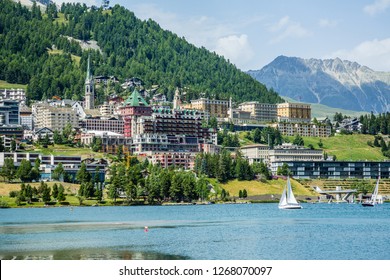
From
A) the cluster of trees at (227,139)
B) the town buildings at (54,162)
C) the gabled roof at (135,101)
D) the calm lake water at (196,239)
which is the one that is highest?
the gabled roof at (135,101)

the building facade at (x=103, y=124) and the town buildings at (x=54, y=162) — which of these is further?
the building facade at (x=103, y=124)

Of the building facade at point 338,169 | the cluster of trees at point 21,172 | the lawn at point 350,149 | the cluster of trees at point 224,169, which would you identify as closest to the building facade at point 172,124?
the lawn at point 350,149

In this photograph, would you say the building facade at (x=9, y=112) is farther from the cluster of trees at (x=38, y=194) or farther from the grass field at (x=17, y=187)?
the cluster of trees at (x=38, y=194)

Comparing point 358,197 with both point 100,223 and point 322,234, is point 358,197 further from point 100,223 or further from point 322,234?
→ point 322,234

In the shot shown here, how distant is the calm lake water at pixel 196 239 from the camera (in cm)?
4425

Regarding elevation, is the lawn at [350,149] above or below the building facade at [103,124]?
below

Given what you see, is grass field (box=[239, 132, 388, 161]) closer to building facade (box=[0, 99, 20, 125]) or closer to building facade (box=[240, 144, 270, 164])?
building facade (box=[240, 144, 270, 164])

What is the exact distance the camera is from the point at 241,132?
199 m

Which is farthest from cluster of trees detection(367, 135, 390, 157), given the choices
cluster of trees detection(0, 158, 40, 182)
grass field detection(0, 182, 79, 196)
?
cluster of trees detection(0, 158, 40, 182)

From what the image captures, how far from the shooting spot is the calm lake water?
44250 mm

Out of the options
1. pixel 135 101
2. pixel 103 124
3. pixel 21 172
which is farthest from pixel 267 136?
pixel 21 172

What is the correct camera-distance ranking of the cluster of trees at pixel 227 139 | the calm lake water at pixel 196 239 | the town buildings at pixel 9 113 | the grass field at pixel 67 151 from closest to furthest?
1. the calm lake water at pixel 196 239
2. the grass field at pixel 67 151
3. the town buildings at pixel 9 113
4. the cluster of trees at pixel 227 139

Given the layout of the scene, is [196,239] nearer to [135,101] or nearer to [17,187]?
[17,187]

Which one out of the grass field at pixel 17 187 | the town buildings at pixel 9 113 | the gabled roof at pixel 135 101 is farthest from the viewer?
the gabled roof at pixel 135 101
